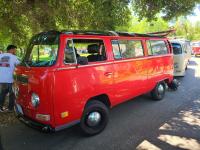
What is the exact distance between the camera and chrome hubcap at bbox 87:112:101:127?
5486 mm

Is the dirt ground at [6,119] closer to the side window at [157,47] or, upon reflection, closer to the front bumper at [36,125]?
the front bumper at [36,125]

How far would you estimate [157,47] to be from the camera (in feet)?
26.7

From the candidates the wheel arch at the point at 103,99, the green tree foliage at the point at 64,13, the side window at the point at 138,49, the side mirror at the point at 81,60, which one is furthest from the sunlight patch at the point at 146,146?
the green tree foliage at the point at 64,13

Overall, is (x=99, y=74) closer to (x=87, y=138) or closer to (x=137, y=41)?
(x=87, y=138)

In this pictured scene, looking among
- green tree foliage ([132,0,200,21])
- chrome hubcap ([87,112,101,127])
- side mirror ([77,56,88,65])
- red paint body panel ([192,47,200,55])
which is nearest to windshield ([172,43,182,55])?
green tree foliage ([132,0,200,21])

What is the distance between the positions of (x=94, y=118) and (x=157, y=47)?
12.5 ft

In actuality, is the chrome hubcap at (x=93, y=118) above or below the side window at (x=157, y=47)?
below

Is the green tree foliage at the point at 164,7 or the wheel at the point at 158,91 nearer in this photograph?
the wheel at the point at 158,91

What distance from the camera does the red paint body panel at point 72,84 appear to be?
15.1 feet

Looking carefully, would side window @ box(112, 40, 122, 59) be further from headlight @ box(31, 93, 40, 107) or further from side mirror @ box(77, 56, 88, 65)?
headlight @ box(31, 93, 40, 107)

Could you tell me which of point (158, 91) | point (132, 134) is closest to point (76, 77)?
point (132, 134)

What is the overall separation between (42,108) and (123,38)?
2.96 meters

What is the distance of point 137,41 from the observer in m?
7.09

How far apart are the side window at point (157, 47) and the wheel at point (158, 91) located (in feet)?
3.62
